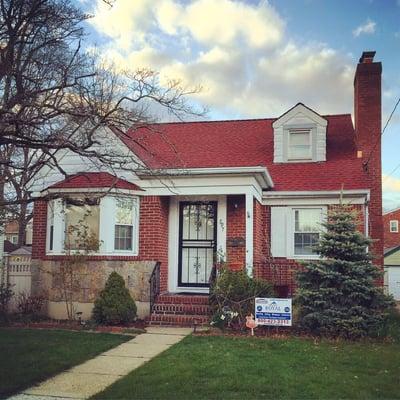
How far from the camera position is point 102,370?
7.52 m

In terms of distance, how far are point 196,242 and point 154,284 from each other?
74.1 inches

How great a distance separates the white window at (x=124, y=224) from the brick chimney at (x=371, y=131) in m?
7.42

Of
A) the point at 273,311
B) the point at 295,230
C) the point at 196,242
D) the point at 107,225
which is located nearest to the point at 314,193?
the point at 295,230

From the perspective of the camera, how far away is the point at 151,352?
28.8 ft

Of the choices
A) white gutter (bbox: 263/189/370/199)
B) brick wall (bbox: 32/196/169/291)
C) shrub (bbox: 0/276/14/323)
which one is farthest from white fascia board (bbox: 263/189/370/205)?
shrub (bbox: 0/276/14/323)

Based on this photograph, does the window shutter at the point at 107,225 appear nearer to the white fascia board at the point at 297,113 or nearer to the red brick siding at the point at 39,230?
the red brick siding at the point at 39,230

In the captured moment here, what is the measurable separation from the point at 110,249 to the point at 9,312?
10.5 ft

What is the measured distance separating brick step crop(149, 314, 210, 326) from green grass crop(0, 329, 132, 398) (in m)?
1.74

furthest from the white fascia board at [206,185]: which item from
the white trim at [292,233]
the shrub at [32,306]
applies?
the shrub at [32,306]

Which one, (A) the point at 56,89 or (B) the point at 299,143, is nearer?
(A) the point at 56,89

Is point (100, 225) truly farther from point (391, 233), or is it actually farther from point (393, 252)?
point (391, 233)

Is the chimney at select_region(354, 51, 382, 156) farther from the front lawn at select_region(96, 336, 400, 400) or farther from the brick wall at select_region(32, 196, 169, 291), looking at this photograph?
the front lawn at select_region(96, 336, 400, 400)

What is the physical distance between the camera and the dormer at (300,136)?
620 inches

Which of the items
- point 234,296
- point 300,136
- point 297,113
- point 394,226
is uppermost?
point 297,113
